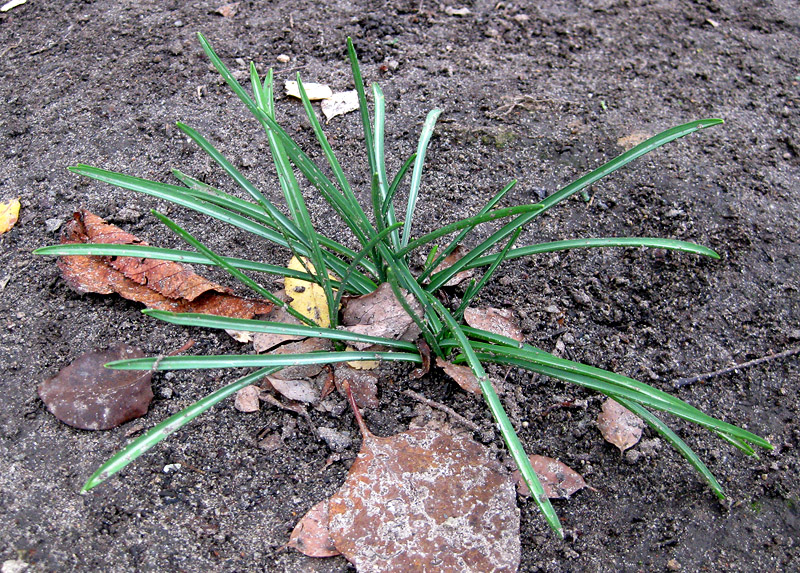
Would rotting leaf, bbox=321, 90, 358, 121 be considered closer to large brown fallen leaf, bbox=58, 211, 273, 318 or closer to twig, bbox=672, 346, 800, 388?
large brown fallen leaf, bbox=58, 211, 273, 318

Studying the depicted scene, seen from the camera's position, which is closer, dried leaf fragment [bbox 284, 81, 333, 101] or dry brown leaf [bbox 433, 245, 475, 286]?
dry brown leaf [bbox 433, 245, 475, 286]

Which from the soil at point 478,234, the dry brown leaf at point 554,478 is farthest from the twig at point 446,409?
Answer: the dry brown leaf at point 554,478

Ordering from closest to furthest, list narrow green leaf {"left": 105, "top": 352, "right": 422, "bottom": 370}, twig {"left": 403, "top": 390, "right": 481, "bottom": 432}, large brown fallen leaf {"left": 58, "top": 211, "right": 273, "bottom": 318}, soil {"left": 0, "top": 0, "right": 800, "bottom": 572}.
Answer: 1. narrow green leaf {"left": 105, "top": 352, "right": 422, "bottom": 370}
2. soil {"left": 0, "top": 0, "right": 800, "bottom": 572}
3. twig {"left": 403, "top": 390, "right": 481, "bottom": 432}
4. large brown fallen leaf {"left": 58, "top": 211, "right": 273, "bottom": 318}

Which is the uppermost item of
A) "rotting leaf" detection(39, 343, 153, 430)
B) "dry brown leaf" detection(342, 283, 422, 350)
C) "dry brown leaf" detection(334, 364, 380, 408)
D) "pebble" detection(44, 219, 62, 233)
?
"pebble" detection(44, 219, 62, 233)

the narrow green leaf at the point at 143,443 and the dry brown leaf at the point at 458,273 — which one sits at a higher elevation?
the narrow green leaf at the point at 143,443

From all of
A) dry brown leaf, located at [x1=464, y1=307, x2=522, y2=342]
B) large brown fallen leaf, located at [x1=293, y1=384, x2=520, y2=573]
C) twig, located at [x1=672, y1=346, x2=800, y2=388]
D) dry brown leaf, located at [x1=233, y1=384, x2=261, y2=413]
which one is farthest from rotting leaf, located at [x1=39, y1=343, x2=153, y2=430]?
twig, located at [x1=672, y1=346, x2=800, y2=388]

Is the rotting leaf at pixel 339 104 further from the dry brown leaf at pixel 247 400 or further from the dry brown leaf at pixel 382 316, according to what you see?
the dry brown leaf at pixel 247 400

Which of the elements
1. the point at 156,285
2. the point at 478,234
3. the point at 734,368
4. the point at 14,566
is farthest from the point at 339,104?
the point at 14,566
